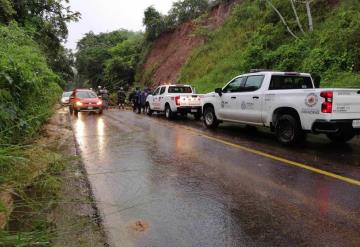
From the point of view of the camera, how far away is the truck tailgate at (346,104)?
9484mm

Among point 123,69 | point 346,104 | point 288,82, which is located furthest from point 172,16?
point 346,104

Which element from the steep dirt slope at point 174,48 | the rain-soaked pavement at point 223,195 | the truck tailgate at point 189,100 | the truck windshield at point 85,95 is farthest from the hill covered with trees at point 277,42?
the rain-soaked pavement at point 223,195

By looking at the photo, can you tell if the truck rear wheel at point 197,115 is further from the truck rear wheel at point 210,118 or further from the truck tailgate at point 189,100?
the truck rear wheel at point 210,118

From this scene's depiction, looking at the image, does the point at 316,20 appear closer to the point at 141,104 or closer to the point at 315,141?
the point at 141,104

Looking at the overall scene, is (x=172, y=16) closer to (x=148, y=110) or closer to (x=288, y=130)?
(x=148, y=110)

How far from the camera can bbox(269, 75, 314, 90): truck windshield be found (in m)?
11.5

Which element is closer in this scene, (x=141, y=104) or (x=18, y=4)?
(x=18, y=4)

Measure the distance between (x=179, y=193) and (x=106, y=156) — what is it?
347cm

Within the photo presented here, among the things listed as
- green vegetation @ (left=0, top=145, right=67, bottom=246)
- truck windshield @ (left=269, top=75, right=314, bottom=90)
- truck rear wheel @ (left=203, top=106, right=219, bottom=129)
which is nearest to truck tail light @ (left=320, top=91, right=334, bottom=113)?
truck windshield @ (left=269, top=75, right=314, bottom=90)

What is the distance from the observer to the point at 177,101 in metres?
18.8

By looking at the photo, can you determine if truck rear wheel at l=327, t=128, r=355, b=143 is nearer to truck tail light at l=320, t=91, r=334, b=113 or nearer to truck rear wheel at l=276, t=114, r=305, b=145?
truck rear wheel at l=276, t=114, r=305, b=145

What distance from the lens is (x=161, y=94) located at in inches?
812

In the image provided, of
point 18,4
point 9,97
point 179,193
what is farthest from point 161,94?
point 179,193

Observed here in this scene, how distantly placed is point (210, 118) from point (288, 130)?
4597 millimetres
